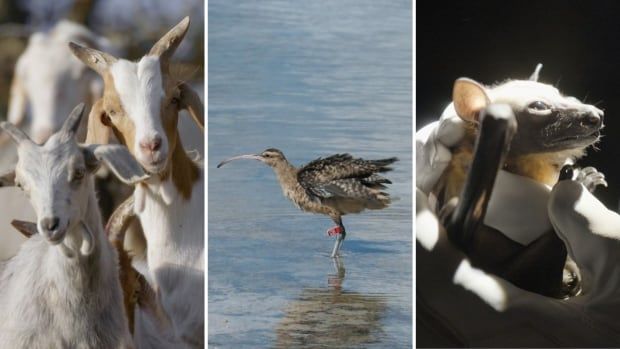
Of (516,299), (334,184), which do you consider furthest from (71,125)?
(516,299)

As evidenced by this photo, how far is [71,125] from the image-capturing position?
5.41m

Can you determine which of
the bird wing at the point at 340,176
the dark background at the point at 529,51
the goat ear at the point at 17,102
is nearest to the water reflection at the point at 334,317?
the bird wing at the point at 340,176

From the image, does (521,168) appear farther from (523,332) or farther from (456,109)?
(523,332)

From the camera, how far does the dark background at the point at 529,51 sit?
631cm

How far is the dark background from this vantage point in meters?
6.31

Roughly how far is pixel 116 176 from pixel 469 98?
210cm

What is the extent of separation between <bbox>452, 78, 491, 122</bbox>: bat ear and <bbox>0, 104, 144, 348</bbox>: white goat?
2.00m

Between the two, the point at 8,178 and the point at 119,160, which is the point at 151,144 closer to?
the point at 119,160

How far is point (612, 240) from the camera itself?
6.27 meters

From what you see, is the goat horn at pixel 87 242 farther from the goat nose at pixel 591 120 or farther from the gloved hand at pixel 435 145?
the goat nose at pixel 591 120

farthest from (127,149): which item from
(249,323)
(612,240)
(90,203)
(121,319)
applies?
(612,240)

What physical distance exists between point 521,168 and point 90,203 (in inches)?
99.1

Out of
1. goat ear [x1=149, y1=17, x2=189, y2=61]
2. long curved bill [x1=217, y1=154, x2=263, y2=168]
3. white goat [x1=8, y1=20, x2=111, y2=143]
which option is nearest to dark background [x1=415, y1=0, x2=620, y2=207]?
long curved bill [x1=217, y1=154, x2=263, y2=168]

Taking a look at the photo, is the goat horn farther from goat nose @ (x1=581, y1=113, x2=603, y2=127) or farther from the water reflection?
goat nose @ (x1=581, y1=113, x2=603, y2=127)
